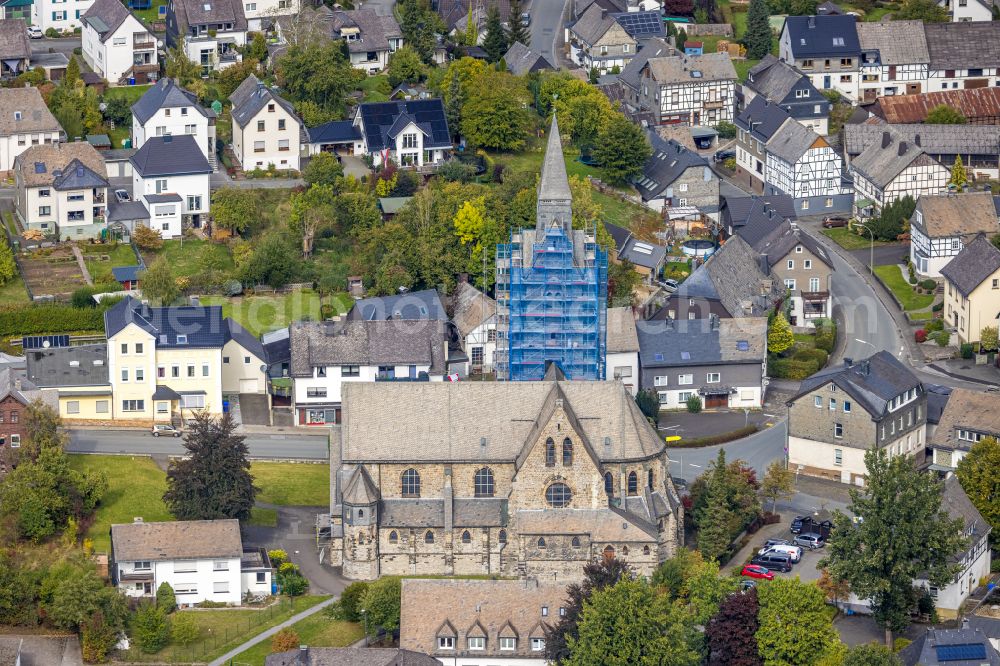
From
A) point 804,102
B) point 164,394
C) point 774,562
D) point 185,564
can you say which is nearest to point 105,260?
point 164,394

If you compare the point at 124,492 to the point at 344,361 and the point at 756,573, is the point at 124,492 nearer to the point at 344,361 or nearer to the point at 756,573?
the point at 344,361

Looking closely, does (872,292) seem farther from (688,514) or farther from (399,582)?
(399,582)

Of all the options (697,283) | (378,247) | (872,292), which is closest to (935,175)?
(872,292)

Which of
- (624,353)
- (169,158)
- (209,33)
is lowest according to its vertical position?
(624,353)

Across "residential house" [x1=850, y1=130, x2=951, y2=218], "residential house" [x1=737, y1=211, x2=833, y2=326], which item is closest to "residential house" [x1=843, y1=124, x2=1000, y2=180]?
"residential house" [x1=850, y1=130, x2=951, y2=218]

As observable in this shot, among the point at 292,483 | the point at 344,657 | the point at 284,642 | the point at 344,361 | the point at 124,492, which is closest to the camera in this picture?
the point at 344,657
